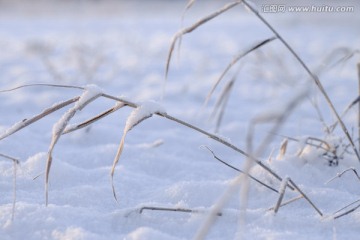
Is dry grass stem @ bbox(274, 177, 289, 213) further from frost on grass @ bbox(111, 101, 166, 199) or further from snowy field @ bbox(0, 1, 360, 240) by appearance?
frost on grass @ bbox(111, 101, 166, 199)

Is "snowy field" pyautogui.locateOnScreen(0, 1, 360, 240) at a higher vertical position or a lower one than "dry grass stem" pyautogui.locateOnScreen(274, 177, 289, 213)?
lower

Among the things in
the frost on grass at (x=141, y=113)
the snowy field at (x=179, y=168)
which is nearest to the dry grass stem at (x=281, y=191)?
the snowy field at (x=179, y=168)

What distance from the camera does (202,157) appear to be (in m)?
1.56

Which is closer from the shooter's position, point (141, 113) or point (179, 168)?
point (141, 113)

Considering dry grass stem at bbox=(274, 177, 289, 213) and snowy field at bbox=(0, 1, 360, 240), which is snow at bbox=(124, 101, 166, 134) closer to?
snowy field at bbox=(0, 1, 360, 240)

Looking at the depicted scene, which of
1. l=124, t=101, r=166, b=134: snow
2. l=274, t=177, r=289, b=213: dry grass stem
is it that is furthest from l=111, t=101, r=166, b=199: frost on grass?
l=274, t=177, r=289, b=213: dry grass stem

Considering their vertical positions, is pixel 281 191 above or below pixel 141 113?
below

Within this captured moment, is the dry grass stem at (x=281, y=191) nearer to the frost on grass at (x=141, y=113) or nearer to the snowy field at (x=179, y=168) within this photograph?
the snowy field at (x=179, y=168)

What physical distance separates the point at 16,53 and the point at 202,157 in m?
2.79

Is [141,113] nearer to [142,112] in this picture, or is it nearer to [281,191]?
[142,112]

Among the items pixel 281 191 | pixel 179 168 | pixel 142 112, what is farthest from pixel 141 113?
pixel 179 168

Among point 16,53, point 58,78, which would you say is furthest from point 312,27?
point 58,78

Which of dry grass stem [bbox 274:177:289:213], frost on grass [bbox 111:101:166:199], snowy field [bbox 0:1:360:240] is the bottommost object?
snowy field [bbox 0:1:360:240]

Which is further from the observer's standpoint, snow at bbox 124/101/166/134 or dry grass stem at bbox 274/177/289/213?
dry grass stem at bbox 274/177/289/213
